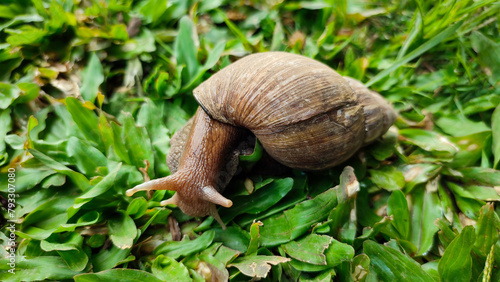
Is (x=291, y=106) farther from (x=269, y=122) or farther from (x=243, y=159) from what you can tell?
(x=243, y=159)

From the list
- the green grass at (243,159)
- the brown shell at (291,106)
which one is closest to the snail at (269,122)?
the brown shell at (291,106)

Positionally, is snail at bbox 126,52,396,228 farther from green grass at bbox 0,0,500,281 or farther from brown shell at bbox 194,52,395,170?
green grass at bbox 0,0,500,281

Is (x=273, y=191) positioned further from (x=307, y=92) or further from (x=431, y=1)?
(x=431, y=1)

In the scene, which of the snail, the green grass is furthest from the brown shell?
the green grass

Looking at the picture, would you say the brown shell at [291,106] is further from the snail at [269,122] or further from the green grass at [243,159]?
the green grass at [243,159]

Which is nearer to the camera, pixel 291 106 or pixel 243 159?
pixel 291 106

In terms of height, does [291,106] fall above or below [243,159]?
above

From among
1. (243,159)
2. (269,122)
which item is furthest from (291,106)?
(243,159)
